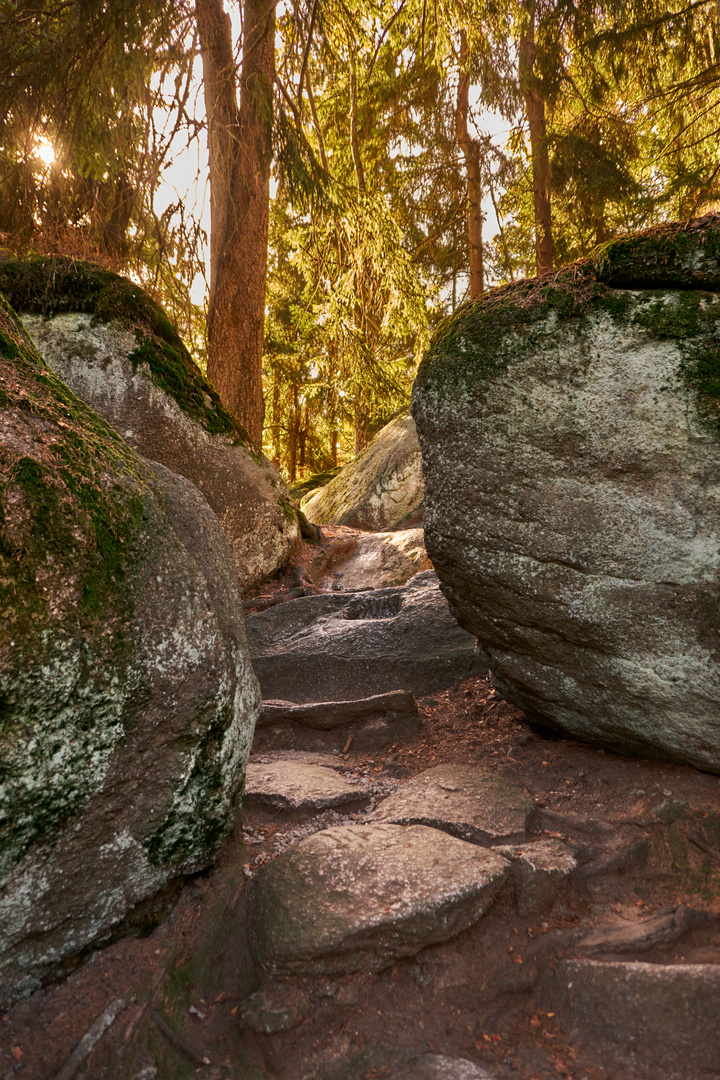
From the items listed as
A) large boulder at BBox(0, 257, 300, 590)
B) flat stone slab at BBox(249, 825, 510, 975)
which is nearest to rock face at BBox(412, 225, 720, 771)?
flat stone slab at BBox(249, 825, 510, 975)

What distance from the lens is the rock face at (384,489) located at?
9.40 meters

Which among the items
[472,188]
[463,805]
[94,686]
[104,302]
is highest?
[472,188]

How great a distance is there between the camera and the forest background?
6617 mm

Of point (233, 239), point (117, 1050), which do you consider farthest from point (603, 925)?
point (233, 239)

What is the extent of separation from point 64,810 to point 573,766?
104 inches

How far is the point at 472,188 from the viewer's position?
42.2ft

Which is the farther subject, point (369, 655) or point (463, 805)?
point (369, 655)

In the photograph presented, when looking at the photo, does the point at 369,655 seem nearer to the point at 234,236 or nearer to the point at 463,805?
the point at 463,805

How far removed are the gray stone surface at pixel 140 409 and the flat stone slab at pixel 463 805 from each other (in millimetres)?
3800

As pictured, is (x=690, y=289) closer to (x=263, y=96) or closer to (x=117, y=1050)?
(x=117, y=1050)

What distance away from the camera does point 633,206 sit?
1016 centimetres

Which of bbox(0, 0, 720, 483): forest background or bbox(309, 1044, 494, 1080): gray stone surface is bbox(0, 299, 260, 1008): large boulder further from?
bbox(0, 0, 720, 483): forest background

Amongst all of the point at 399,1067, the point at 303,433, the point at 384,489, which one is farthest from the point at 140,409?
the point at 303,433

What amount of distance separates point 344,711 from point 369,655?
683mm
